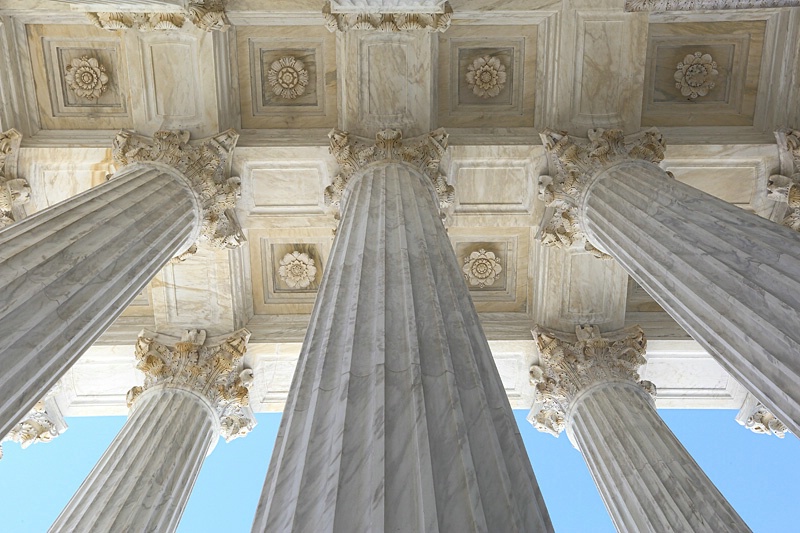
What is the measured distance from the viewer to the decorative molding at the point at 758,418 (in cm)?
1805

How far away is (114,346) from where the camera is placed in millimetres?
17859

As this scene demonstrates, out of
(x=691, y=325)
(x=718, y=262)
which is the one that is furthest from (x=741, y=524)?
(x=718, y=262)

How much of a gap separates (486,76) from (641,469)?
10.3 m

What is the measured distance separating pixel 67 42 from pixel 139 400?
30.2ft

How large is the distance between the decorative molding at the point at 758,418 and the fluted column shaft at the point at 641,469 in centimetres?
584

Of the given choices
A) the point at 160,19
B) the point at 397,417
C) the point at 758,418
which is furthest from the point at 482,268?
the point at 397,417

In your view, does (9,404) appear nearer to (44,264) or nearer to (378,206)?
(44,264)

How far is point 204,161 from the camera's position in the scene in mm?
14586

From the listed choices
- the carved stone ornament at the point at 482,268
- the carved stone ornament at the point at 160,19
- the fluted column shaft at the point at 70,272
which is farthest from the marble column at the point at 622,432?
the carved stone ornament at the point at 160,19

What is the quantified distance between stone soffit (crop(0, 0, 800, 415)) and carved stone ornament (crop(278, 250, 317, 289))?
0.06 m

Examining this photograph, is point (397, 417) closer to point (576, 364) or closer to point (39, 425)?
point (576, 364)

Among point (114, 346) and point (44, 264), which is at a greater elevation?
point (44, 264)

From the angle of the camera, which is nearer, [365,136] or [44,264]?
[44,264]

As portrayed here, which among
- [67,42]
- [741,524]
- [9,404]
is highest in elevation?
[67,42]
